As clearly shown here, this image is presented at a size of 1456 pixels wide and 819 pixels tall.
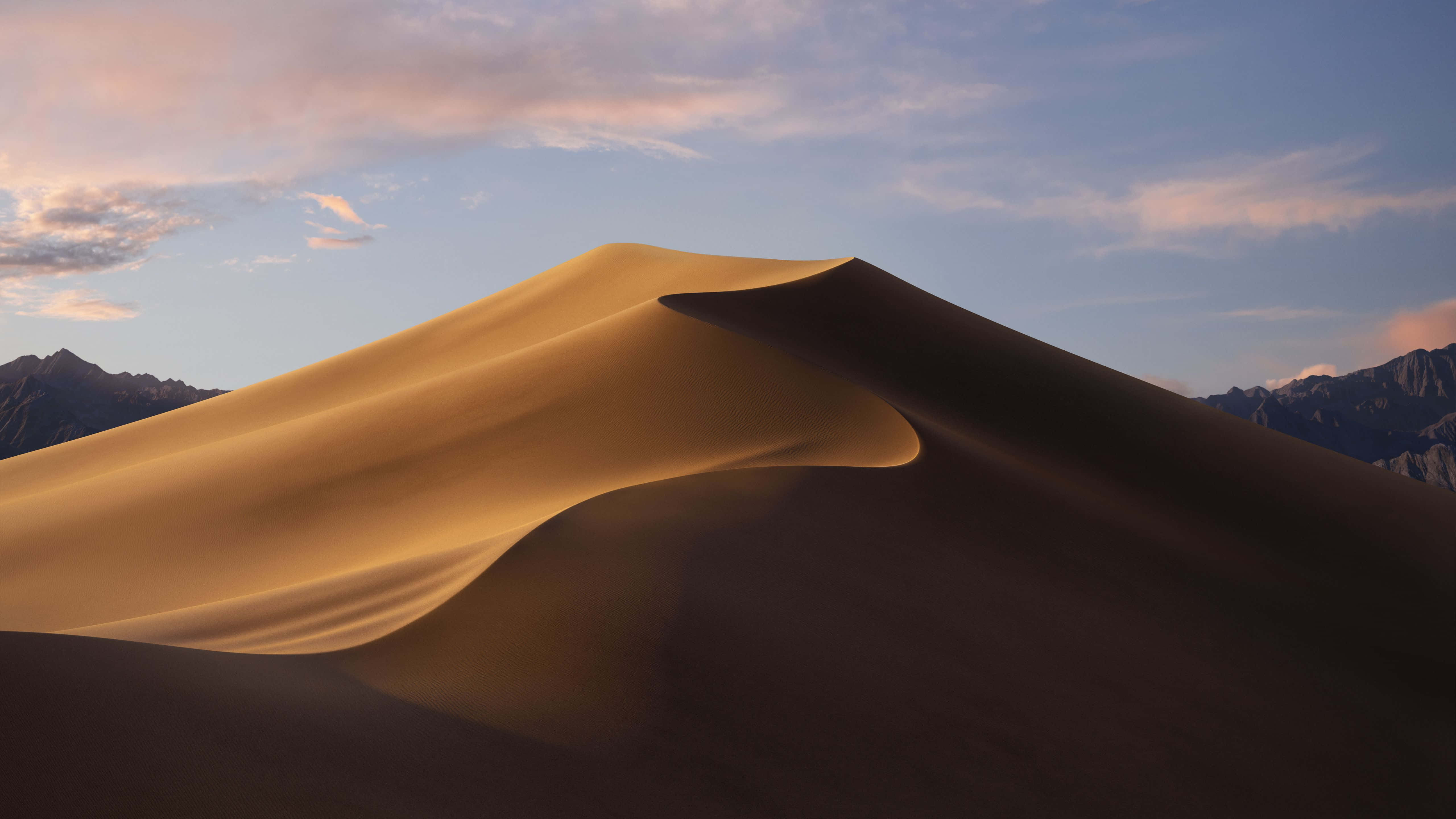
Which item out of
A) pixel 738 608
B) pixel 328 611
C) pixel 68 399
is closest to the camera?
pixel 738 608

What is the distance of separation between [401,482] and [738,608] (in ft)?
25.2

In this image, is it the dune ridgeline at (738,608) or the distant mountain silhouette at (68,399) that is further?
the distant mountain silhouette at (68,399)

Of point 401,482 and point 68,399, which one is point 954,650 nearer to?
point 401,482

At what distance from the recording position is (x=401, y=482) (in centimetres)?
1293

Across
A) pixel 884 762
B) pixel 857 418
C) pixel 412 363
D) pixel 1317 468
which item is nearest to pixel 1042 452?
pixel 857 418

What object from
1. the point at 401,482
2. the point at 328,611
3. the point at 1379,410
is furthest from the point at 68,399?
the point at 1379,410

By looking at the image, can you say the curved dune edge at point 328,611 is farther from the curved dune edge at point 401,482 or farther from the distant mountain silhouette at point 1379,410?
the distant mountain silhouette at point 1379,410

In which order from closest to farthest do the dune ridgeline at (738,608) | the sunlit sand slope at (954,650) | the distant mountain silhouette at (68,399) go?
the dune ridgeline at (738,608) < the sunlit sand slope at (954,650) < the distant mountain silhouette at (68,399)

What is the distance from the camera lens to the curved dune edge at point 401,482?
319 inches

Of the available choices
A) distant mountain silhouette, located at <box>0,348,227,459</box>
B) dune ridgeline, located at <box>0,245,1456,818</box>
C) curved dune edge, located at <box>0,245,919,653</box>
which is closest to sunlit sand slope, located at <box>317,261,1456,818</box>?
dune ridgeline, located at <box>0,245,1456,818</box>

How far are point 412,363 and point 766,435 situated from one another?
1617 cm

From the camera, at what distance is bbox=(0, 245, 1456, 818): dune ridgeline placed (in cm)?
512

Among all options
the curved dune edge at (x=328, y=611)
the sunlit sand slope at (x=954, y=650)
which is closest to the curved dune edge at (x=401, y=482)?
the curved dune edge at (x=328, y=611)

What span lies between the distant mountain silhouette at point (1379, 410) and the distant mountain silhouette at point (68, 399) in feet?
501
